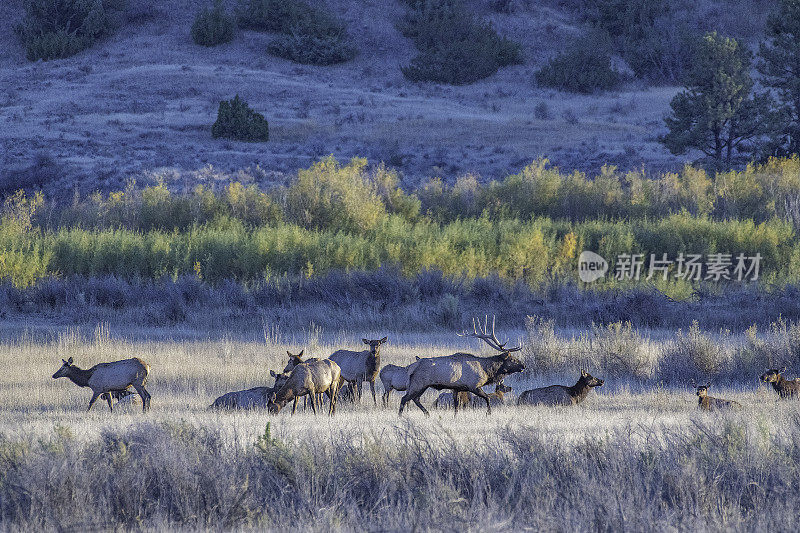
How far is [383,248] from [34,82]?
36200 mm

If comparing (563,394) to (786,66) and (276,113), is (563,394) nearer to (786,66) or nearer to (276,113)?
(786,66)

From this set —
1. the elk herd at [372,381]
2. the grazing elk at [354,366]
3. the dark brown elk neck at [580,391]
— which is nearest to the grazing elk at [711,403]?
the elk herd at [372,381]

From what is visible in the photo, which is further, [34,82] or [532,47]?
[532,47]

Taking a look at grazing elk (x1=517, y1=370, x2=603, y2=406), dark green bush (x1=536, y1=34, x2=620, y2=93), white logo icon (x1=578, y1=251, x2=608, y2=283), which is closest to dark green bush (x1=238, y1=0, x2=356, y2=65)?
dark green bush (x1=536, y1=34, x2=620, y2=93)

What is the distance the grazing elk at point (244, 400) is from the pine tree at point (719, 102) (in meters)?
26.7

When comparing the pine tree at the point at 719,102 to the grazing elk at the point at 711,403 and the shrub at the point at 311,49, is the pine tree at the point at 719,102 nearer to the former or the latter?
the grazing elk at the point at 711,403

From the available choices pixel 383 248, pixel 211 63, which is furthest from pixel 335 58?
pixel 383 248

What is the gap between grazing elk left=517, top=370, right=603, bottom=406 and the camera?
1110 centimetres

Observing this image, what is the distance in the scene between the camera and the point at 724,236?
2438 cm

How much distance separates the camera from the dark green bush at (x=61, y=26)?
61.3 metres

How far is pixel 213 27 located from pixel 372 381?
54.9 metres

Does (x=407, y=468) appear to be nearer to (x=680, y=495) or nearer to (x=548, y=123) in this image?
(x=680, y=495)

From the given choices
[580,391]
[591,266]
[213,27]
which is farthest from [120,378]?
[213,27]

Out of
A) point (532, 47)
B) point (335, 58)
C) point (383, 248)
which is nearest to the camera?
point (383, 248)
